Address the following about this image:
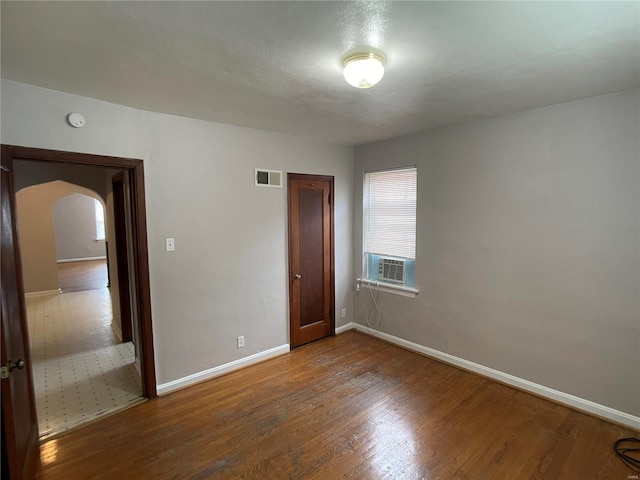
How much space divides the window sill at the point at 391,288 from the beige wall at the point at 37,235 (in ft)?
20.0

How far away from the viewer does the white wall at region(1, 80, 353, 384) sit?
93.9 inches

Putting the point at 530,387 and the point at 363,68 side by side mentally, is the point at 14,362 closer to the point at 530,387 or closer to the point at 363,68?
the point at 363,68

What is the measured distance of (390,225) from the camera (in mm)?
4047

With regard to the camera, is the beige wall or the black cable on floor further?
the beige wall

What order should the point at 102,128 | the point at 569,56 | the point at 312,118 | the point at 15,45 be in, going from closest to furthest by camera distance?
the point at 15,45 < the point at 569,56 < the point at 102,128 < the point at 312,118

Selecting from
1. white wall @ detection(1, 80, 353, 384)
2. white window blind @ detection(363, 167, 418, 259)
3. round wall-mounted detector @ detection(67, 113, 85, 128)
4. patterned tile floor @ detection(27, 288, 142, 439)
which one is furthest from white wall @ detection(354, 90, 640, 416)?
patterned tile floor @ detection(27, 288, 142, 439)

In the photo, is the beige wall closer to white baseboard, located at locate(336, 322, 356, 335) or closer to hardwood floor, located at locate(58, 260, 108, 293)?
hardwood floor, located at locate(58, 260, 108, 293)

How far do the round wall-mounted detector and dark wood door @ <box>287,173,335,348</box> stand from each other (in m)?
1.97

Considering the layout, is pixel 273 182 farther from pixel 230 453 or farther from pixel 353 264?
pixel 230 453

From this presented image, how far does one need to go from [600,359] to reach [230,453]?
2.96 meters

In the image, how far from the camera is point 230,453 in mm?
2215

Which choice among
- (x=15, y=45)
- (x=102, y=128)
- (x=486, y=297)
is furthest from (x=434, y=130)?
(x=15, y=45)

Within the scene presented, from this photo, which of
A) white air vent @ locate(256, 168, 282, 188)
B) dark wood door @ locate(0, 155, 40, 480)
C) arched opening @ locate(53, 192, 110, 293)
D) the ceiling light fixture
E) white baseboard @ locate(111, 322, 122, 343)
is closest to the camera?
dark wood door @ locate(0, 155, 40, 480)

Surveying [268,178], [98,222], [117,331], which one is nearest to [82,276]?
[98,222]
